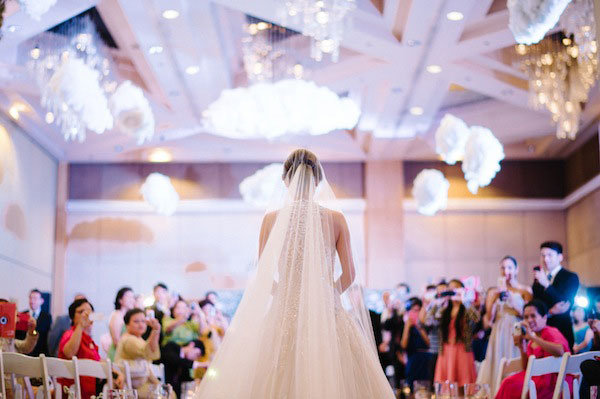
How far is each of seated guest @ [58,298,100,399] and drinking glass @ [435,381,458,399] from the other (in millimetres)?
2199

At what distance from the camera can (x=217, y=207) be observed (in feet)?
42.1

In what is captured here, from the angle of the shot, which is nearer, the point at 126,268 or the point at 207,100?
the point at 207,100

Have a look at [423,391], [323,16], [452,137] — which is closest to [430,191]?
[452,137]

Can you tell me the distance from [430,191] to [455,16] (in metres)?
3.83

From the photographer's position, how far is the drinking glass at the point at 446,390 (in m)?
4.27

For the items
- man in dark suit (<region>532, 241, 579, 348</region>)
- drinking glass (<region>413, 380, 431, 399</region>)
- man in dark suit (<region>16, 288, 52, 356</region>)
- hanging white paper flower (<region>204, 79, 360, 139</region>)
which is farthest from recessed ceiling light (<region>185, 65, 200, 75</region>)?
drinking glass (<region>413, 380, 431, 399</region>)

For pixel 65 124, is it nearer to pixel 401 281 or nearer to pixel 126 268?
pixel 126 268

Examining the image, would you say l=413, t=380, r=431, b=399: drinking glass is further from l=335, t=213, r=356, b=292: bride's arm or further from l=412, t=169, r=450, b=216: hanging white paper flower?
l=412, t=169, r=450, b=216: hanging white paper flower

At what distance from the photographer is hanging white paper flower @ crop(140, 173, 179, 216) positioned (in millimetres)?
11781

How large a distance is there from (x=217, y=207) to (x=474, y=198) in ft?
12.8

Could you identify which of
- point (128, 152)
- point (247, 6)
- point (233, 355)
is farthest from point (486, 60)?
point (233, 355)

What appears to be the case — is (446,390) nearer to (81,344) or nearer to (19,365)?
(19,365)

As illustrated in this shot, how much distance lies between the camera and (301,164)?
4.11 m

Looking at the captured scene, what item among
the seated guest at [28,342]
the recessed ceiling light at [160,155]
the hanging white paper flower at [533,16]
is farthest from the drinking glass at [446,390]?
the recessed ceiling light at [160,155]
